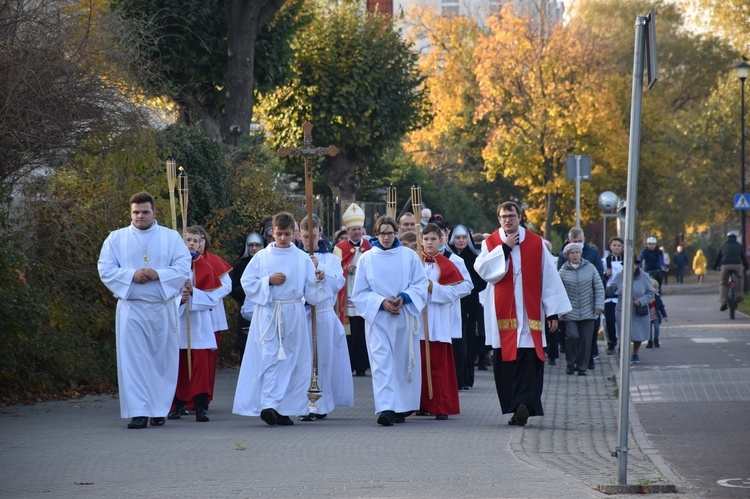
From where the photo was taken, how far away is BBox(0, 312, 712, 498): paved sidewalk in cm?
815

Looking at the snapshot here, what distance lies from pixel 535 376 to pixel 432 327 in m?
1.49

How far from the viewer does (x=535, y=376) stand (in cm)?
1179

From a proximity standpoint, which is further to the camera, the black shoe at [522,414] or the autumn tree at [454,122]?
the autumn tree at [454,122]

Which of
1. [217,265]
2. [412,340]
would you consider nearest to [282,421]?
Answer: [412,340]

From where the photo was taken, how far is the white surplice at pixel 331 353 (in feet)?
41.9

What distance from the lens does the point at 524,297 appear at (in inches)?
473

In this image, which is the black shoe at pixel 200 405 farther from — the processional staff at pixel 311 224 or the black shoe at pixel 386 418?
the black shoe at pixel 386 418

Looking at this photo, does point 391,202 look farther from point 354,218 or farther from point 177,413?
point 177,413

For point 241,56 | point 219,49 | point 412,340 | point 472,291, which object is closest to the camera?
point 412,340

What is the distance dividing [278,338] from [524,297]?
2.19 m

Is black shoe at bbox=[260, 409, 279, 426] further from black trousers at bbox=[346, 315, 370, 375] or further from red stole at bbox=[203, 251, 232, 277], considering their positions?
black trousers at bbox=[346, 315, 370, 375]

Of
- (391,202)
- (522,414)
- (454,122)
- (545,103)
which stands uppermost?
(545,103)

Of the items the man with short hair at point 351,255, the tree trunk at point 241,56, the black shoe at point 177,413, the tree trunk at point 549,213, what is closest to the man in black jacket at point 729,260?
the tree trunk at point 241,56

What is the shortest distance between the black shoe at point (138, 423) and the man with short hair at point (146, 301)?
0.5 inches
